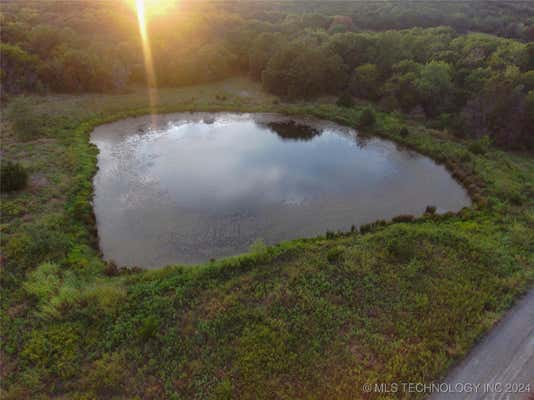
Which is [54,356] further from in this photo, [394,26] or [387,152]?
[394,26]

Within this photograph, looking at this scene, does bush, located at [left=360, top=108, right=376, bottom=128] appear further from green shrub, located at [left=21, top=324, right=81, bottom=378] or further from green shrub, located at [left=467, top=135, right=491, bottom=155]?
green shrub, located at [left=21, top=324, right=81, bottom=378]

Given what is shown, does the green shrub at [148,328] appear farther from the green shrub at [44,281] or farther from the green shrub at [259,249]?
the green shrub at [259,249]

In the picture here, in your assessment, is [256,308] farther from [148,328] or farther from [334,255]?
[334,255]

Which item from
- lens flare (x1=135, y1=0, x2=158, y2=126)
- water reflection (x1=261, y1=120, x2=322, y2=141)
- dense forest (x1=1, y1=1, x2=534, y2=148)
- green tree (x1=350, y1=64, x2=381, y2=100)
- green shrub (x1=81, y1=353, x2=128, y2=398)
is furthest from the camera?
green tree (x1=350, y1=64, x2=381, y2=100)

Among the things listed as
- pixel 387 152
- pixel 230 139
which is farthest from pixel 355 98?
pixel 230 139

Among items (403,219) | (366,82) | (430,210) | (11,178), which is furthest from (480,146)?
(11,178)

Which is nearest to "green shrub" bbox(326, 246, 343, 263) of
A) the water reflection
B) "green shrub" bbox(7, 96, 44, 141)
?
the water reflection
